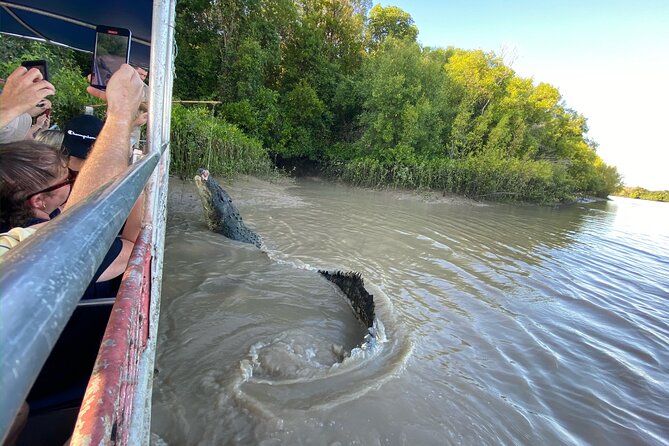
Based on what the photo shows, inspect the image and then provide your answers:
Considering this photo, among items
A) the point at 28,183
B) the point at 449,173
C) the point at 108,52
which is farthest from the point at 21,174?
the point at 449,173

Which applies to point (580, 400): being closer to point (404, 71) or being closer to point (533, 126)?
point (404, 71)

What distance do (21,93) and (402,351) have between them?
3.10 m

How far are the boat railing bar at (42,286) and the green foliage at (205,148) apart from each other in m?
8.99

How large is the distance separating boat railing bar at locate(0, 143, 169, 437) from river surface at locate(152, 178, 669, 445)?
1894 mm

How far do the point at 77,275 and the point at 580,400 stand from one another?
3.69m

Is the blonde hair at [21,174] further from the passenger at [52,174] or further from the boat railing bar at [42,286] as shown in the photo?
the boat railing bar at [42,286]

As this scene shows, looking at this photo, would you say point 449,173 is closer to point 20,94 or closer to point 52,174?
point 20,94

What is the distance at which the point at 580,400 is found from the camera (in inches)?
114

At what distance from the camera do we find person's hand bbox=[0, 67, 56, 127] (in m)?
1.49

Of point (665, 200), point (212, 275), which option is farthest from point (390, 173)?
point (665, 200)

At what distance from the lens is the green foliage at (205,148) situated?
8766mm

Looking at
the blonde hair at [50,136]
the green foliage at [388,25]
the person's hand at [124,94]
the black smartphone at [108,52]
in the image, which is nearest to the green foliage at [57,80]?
the blonde hair at [50,136]

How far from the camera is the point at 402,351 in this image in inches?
125

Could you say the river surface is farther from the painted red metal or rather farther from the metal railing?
the metal railing
